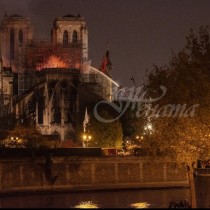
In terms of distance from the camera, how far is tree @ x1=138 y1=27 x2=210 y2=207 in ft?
99.3

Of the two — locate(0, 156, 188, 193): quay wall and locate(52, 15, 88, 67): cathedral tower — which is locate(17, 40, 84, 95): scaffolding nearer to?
locate(52, 15, 88, 67): cathedral tower

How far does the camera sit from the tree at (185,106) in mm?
30281

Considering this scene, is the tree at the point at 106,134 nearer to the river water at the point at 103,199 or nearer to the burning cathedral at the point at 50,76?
the burning cathedral at the point at 50,76

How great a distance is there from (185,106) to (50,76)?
6223 cm

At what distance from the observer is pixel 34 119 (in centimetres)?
8594

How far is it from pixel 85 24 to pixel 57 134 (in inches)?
1239

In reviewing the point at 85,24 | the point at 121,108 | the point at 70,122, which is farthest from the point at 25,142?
the point at 85,24

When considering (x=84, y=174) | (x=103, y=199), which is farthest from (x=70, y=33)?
(x=103, y=199)

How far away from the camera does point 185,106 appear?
101ft

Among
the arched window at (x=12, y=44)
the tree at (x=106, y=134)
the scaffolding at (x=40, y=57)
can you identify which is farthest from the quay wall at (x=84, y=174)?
the arched window at (x=12, y=44)

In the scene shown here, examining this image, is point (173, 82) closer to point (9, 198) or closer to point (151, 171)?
point (9, 198)

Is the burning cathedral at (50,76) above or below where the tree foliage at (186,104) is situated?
above

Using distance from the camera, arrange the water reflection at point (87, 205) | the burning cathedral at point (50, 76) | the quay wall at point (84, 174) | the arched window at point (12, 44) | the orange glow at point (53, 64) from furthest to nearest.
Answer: the arched window at point (12, 44) → the orange glow at point (53, 64) → the burning cathedral at point (50, 76) → the quay wall at point (84, 174) → the water reflection at point (87, 205)

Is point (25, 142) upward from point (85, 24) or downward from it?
downward
